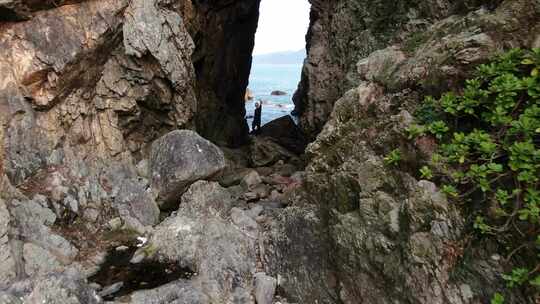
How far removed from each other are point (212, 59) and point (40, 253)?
46.5 ft

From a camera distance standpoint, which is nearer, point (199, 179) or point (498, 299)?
point (498, 299)

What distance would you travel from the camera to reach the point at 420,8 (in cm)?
1245

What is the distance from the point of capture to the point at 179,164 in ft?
37.2

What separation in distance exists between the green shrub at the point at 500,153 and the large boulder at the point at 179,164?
6.81m

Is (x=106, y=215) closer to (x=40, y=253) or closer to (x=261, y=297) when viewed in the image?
(x=40, y=253)

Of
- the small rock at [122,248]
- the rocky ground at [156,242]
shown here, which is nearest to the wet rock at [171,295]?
the rocky ground at [156,242]

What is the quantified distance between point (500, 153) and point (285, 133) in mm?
19074

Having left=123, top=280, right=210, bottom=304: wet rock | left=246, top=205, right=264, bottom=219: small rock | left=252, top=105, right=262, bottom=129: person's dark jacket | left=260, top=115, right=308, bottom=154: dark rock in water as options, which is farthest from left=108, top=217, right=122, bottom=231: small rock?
left=252, top=105, right=262, bottom=129: person's dark jacket

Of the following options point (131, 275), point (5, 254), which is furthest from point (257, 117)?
point (5, 254)

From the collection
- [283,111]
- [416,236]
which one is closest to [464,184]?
[416,236]

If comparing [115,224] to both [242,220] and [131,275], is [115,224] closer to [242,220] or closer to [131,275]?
[131,275]

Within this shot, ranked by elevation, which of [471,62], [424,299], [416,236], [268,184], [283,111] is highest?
[471,62]

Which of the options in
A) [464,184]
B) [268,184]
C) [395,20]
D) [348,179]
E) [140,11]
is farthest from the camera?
[268,184]

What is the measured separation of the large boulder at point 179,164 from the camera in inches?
441
